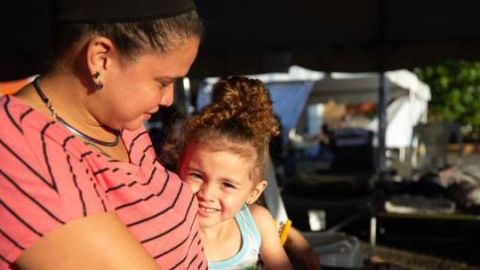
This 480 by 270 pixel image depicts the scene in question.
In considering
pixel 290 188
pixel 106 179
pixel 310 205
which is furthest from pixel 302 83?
pixel 106 179

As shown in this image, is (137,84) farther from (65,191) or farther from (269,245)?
(269,245)

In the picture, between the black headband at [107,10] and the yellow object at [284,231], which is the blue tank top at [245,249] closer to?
the yellow object at [284,231]

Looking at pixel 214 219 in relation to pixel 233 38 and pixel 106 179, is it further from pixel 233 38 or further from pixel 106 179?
pixel 233 38

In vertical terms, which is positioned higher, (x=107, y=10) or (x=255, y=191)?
(x=107, y=10)

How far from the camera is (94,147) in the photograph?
1054 mm

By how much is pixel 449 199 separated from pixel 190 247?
468 centimetres

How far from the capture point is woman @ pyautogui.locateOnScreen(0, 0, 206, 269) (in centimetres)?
86

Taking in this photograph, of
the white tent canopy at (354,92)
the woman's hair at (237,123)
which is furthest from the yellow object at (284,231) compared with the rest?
the white tent canopy at (354,92)

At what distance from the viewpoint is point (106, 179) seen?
3.29 feet

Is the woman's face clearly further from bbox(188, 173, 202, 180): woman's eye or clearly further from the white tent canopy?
the white tent canopy

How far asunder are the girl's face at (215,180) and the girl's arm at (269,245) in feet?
0.92

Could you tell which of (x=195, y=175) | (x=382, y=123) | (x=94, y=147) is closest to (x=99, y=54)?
(x=94, y=147)

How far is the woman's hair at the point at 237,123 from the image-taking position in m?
1.65

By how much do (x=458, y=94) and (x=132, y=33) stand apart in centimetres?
1583
